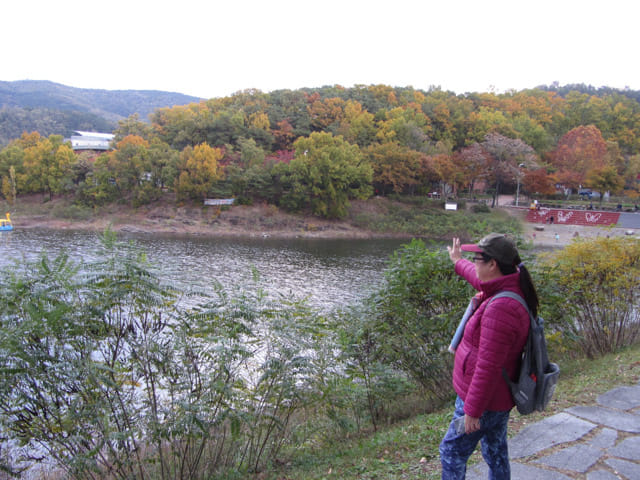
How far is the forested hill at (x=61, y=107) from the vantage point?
9449 centimetres

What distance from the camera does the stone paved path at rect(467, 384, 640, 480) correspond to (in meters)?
2.96

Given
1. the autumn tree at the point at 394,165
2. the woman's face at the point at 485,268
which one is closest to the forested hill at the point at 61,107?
the autumn tree at the point at 394,165

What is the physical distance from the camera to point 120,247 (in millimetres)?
4211

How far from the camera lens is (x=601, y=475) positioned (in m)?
2.93

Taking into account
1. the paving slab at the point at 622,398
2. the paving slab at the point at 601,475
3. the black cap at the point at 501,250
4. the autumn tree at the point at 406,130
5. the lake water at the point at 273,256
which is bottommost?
the lake water at the point at 273,256

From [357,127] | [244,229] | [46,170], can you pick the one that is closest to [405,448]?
[244,229]

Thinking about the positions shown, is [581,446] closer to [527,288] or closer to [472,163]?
[527,288]

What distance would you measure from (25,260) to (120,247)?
3.03ft

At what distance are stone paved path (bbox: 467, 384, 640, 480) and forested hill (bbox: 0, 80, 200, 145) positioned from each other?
10328cm

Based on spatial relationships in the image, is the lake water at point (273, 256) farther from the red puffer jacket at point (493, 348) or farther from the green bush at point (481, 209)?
the red puffer jacket at point (493, 348)

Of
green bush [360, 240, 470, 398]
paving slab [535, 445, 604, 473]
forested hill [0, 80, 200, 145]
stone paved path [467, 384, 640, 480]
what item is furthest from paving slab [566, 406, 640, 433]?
forested hill [0, 80, 200, 145]

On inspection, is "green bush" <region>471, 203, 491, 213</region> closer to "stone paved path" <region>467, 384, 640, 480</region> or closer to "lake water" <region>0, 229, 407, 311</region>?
"lake water" <region>0, 229, 407, 311</region>

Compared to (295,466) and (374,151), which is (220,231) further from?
(295,466)

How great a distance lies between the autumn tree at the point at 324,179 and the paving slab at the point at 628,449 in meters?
38.6
